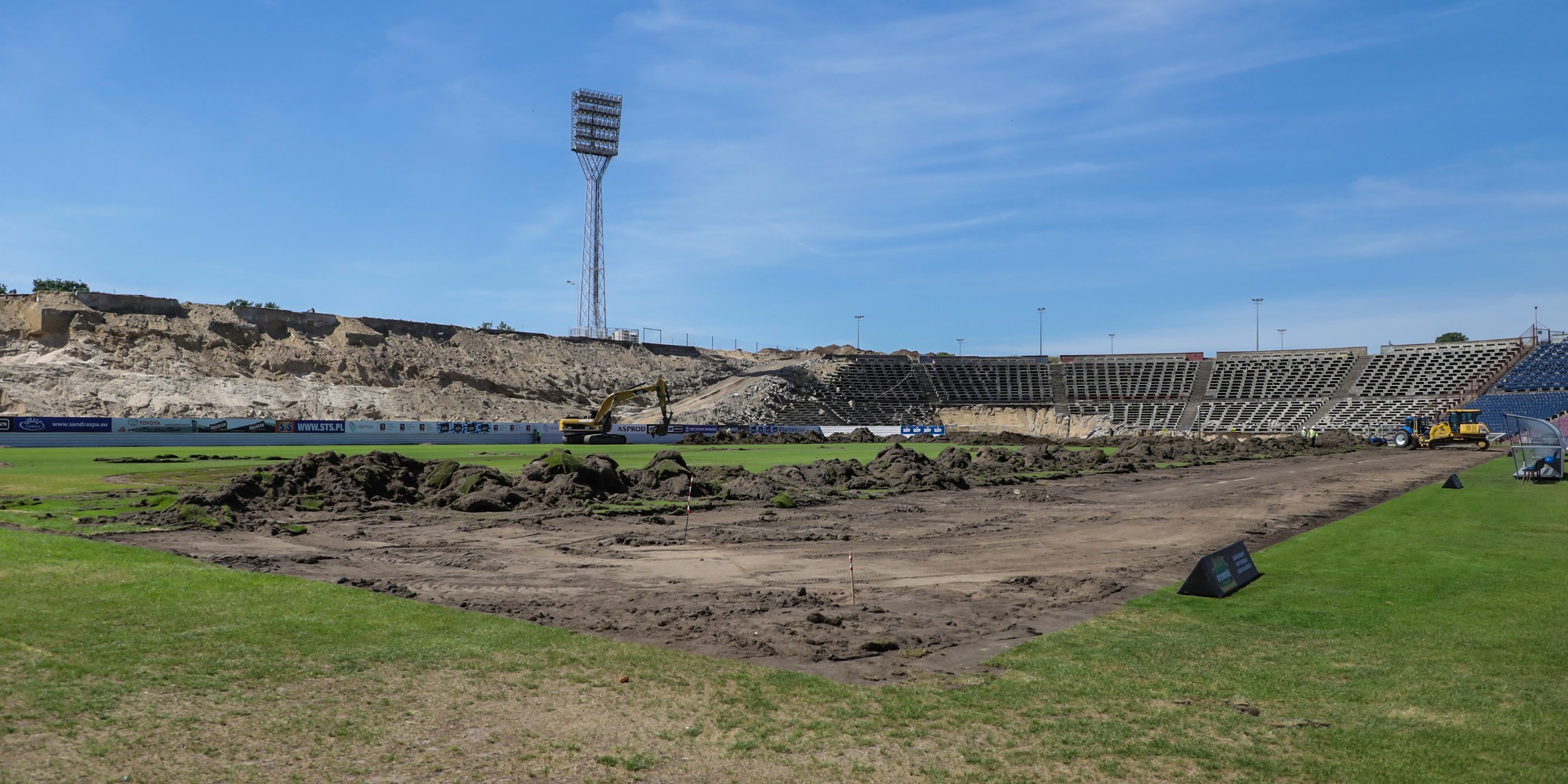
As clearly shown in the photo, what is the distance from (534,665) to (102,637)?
168 inches

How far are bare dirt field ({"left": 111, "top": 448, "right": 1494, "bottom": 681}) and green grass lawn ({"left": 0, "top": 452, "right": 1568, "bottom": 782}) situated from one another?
1.23 meters

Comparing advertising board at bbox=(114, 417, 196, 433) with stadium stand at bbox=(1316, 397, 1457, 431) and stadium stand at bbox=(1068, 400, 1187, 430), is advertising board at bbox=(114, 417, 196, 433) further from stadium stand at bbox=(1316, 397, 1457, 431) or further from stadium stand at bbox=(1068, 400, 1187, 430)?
stadium stand at bbox=(1316, 397, 1457, 431)

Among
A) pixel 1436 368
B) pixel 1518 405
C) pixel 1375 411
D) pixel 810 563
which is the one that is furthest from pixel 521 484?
pixel 1436 368

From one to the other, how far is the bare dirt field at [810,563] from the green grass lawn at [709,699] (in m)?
1.23

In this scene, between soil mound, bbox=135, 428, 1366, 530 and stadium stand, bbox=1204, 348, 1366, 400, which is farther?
stadium stand, bbox=1204, 348, 1366, 400

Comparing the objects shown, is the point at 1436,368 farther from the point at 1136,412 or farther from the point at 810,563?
the point at 810,563

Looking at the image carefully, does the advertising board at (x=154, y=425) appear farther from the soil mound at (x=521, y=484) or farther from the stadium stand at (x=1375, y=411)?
the stadium stand at (x=1375, y=411)

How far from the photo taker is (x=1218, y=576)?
1431 centimetres

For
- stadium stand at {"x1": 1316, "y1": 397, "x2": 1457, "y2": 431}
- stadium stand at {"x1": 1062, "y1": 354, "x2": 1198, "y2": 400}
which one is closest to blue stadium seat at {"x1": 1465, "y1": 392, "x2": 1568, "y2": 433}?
stadium stand at {"x1": 1316, "y1": 397, "x2": 1457, "y2": 431}

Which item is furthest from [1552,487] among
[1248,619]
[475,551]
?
[475,551]

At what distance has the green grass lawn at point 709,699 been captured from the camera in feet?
23.2

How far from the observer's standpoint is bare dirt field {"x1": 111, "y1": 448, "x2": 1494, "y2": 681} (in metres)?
12.1

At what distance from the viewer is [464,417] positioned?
95.3 meters

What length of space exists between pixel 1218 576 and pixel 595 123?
9935 centimetres
